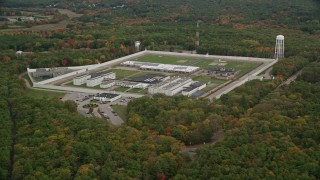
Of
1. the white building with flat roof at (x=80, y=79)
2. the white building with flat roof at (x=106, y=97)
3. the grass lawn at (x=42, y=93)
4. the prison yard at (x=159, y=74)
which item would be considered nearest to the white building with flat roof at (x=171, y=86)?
the prison yard at (x=159, y=74)

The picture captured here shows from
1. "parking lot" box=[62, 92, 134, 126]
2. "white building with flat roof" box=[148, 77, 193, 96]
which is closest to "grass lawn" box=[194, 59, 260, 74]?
"white building with flat roof" box=[148, 77, 193, 96]

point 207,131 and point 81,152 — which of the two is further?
point 207,131

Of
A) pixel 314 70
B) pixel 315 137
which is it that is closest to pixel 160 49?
pixel 314 70

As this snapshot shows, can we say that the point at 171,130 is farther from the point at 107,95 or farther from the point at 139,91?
the point at 139,91

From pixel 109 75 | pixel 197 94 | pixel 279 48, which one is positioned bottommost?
pixel 197 94

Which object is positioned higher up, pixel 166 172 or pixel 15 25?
pixel 15 25

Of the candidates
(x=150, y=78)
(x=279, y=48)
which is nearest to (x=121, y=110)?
(x=150, y=78)

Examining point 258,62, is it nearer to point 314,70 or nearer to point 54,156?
point 314,70
